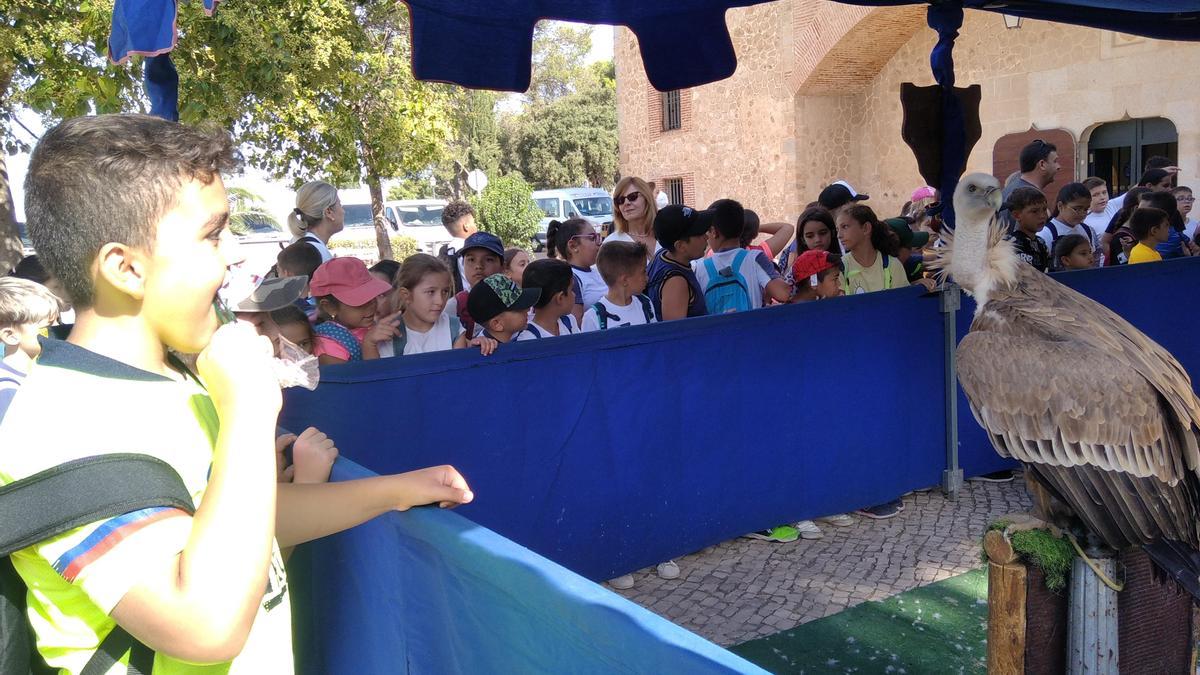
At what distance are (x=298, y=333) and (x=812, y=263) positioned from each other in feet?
11.8

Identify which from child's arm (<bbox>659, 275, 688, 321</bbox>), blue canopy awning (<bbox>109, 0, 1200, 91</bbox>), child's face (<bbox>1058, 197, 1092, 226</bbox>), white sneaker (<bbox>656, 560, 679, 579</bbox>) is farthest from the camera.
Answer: child's face (<bbox>1058, 197, 1092, 226</bbox>)

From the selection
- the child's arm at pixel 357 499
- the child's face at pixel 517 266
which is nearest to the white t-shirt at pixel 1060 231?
the child's face at pixel 517 266

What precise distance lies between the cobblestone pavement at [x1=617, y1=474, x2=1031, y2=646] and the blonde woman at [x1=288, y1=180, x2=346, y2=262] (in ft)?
11.3

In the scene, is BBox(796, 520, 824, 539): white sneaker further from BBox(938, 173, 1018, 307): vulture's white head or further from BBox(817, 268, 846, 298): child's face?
BBox(938, 173, 1018, 307): vulture's white head

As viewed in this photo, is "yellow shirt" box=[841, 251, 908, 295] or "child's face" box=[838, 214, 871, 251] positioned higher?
"child's face" box=[838, 214, 871, 251]

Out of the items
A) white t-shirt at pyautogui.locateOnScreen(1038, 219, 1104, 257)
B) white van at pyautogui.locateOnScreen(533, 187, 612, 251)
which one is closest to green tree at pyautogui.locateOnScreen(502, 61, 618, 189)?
white van at pyautogui.locateOnScreen(533, 187, 612, 251)

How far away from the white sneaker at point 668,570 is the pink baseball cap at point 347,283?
219 centimetres

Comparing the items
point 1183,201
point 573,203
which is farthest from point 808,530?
point 573,203

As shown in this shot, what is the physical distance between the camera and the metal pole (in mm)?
2924

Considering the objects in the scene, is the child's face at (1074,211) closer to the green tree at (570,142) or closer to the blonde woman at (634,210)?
the blonde woman at (634,210)

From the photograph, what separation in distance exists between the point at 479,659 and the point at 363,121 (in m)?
14.1

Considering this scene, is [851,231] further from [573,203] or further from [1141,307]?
[573,203]

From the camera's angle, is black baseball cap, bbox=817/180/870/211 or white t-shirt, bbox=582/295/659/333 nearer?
white t-shirt, bbox=582/295/659/333

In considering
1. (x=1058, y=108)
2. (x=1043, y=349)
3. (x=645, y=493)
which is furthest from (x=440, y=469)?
(x=1058, y=108)
